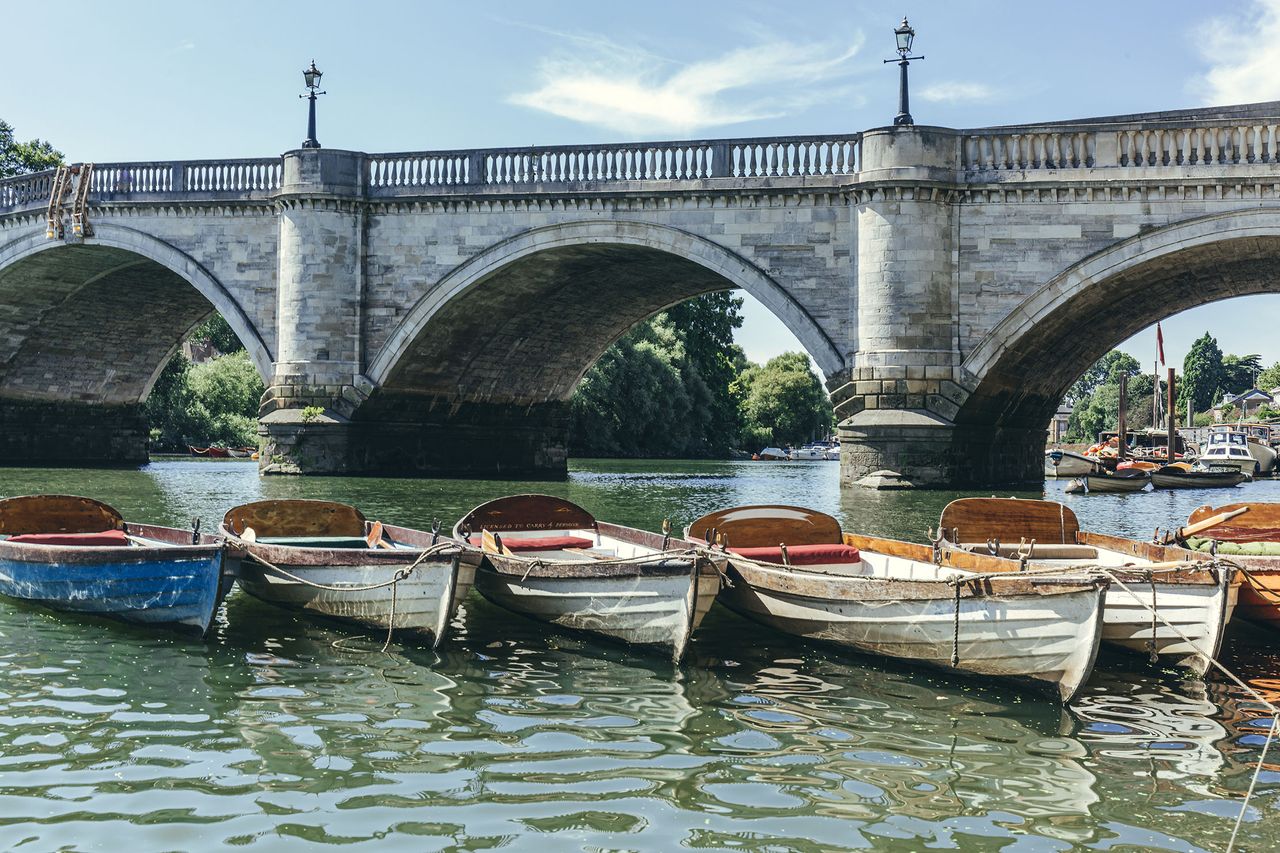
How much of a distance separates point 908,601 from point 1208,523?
3784 mm

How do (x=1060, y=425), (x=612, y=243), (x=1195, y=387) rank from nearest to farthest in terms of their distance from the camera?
(x=612, y=243), (x=1195, y=387), (x=1060, y=425)

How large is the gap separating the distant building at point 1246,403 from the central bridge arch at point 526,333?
8052 cm

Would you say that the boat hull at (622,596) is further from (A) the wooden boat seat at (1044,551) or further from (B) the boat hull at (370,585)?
(A) the wooden boat seat at (1044,551)

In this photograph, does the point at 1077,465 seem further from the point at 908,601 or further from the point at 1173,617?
the point at 908,601

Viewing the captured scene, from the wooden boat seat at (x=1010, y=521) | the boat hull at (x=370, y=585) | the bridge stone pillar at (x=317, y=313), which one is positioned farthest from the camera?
the bridge stone pillar at (x=317, y=313)

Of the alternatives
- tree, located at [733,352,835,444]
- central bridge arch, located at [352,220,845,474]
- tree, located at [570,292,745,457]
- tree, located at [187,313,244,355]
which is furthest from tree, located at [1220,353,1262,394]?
central bridge arch, located at [352,220,845,474]

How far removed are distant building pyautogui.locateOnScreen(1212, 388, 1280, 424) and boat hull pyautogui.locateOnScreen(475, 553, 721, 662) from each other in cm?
10004

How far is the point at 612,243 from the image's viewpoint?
24562 millimetres

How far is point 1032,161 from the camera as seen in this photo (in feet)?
71.5

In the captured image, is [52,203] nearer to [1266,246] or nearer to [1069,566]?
[1266,246]

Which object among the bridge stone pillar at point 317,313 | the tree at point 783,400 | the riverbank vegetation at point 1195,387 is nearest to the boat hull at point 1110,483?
the bridge stone pillar at point 317,313

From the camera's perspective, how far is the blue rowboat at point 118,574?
31.2ft

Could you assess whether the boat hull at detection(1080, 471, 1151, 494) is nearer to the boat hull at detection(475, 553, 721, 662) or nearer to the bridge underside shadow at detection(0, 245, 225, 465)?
the bridge underside shadow at detection(0, 245, 225, 465)

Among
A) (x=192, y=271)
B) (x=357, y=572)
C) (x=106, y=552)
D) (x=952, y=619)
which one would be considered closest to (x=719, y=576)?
(x=952, y=619)
